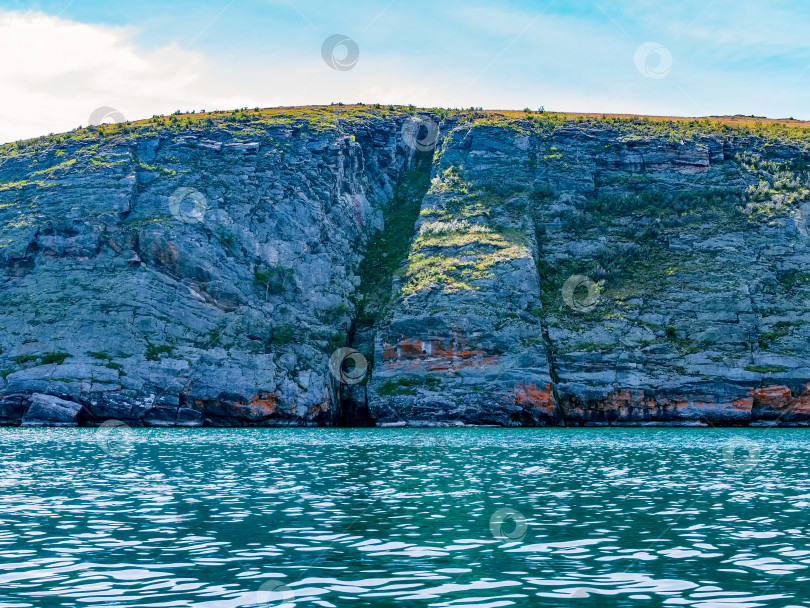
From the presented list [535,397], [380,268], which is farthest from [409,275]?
[535,397]

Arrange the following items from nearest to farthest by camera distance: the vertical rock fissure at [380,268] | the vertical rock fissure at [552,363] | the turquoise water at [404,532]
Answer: the turquoise water at [404,532] < the vertical rock fissure at [552,363] < the vertical rock fissure at [380,268]

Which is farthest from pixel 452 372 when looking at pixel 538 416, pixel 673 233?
pixel 673 233

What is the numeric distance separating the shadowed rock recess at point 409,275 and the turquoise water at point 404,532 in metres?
38.5

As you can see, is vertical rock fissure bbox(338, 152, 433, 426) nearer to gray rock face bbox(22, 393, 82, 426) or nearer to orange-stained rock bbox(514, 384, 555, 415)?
orange-stained rock bbox(514, 384, 555, 415)

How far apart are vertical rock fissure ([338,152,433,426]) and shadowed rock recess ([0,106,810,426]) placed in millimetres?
336

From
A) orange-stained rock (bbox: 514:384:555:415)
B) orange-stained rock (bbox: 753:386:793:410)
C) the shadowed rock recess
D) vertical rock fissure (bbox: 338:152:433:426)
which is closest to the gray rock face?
the shadowed rock recess

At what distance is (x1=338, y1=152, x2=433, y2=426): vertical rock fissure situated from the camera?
8144 centimetres

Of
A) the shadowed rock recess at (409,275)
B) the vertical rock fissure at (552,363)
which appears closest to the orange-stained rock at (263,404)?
the shadowed rock recess at (409,275)

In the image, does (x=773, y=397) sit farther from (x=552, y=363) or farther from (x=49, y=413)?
(x=49, y=413)

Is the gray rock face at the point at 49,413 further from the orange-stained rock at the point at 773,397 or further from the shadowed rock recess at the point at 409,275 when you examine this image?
the orange-stained rock at the point at 773,397

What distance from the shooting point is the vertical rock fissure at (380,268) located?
8144 centimetres

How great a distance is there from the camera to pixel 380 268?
10125cm

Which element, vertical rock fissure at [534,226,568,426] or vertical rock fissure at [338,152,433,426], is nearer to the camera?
vertical rock fissure at [534,226,568,426]

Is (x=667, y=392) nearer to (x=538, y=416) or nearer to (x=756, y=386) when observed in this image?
(x=756, y=386)
